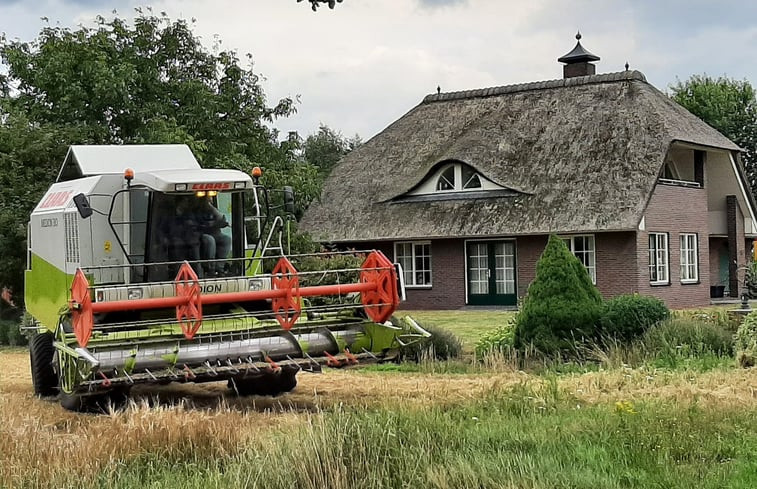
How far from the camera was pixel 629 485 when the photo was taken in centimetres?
746

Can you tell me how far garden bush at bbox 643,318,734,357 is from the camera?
15125 millimetres

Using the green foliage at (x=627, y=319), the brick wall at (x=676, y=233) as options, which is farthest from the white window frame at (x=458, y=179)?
the green foliage at (x=627, y=319)

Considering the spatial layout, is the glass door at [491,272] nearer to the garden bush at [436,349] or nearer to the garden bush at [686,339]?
the garden bush at [436,349]

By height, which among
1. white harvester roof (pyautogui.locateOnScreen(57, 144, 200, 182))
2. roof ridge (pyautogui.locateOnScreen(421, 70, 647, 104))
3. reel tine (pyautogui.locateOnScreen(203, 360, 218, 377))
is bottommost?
reel tine (pyautogui.locateOnScreen(203, 360, 218, 377))

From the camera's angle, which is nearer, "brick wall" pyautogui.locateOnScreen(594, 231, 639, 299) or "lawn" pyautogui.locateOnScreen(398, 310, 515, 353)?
"lawn" pyautogui.locateOnScreen(398, 310, 515, 353)

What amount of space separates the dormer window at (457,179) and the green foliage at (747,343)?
710 inches

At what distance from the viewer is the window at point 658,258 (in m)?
30.6

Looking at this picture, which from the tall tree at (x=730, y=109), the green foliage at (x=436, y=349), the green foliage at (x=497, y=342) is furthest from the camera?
the tall tree at (x=730, y=109)

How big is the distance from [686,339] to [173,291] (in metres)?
7.26

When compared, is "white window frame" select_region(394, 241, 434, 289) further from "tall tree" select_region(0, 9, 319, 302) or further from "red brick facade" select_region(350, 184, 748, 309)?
"tall tree" select_region(0, 9, 319, 302)

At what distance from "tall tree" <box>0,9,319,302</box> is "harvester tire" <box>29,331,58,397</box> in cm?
898

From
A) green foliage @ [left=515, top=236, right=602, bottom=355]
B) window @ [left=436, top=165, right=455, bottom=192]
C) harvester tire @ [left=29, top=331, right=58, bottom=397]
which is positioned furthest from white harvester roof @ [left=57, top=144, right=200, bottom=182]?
window @ [left=436, top=165, right=455, bottom=192]

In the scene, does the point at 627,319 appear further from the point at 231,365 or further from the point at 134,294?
the point at 134,294

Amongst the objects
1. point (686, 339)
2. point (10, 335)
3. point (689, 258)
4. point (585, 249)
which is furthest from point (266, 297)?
point (689, 258)
